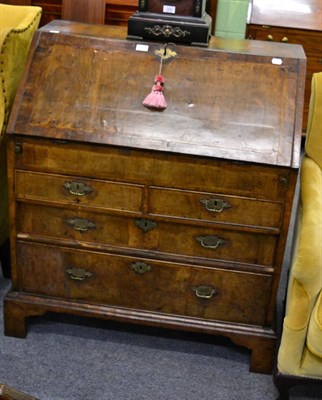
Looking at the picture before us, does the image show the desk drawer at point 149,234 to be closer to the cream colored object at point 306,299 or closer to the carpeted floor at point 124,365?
the cream colored object at point 306,299

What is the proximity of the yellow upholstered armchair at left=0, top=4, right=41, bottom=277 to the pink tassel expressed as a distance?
558 millimetres

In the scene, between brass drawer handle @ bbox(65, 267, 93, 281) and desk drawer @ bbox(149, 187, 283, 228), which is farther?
brass drawer handle @ bbox(65, 267, 93, 281)

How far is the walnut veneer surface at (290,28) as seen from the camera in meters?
3.75

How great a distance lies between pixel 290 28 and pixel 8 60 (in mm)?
2177

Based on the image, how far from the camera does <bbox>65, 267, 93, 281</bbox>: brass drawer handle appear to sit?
209 centimetres

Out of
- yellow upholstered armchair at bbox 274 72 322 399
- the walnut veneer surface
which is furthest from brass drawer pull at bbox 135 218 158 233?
the walnut veneer surface

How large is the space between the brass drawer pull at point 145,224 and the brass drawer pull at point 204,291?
0.87 ft

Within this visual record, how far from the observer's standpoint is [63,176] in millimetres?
1955

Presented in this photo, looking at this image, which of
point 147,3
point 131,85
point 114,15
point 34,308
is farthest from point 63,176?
point 114,15

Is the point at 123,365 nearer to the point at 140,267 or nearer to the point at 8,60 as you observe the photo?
the point at 140,267

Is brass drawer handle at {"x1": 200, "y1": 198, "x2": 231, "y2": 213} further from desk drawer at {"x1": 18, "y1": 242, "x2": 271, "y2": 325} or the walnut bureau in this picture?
desk drawer at {"x1": 18, "y1": 242, "x2": 271, "y2": 325}

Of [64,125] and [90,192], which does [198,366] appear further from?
[64,125]

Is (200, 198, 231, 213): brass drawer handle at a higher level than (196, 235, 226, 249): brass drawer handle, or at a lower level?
higher

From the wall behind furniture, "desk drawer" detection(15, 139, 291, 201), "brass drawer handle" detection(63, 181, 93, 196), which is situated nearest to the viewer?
"desk drawer" detection(15, 139, 291, 201)
